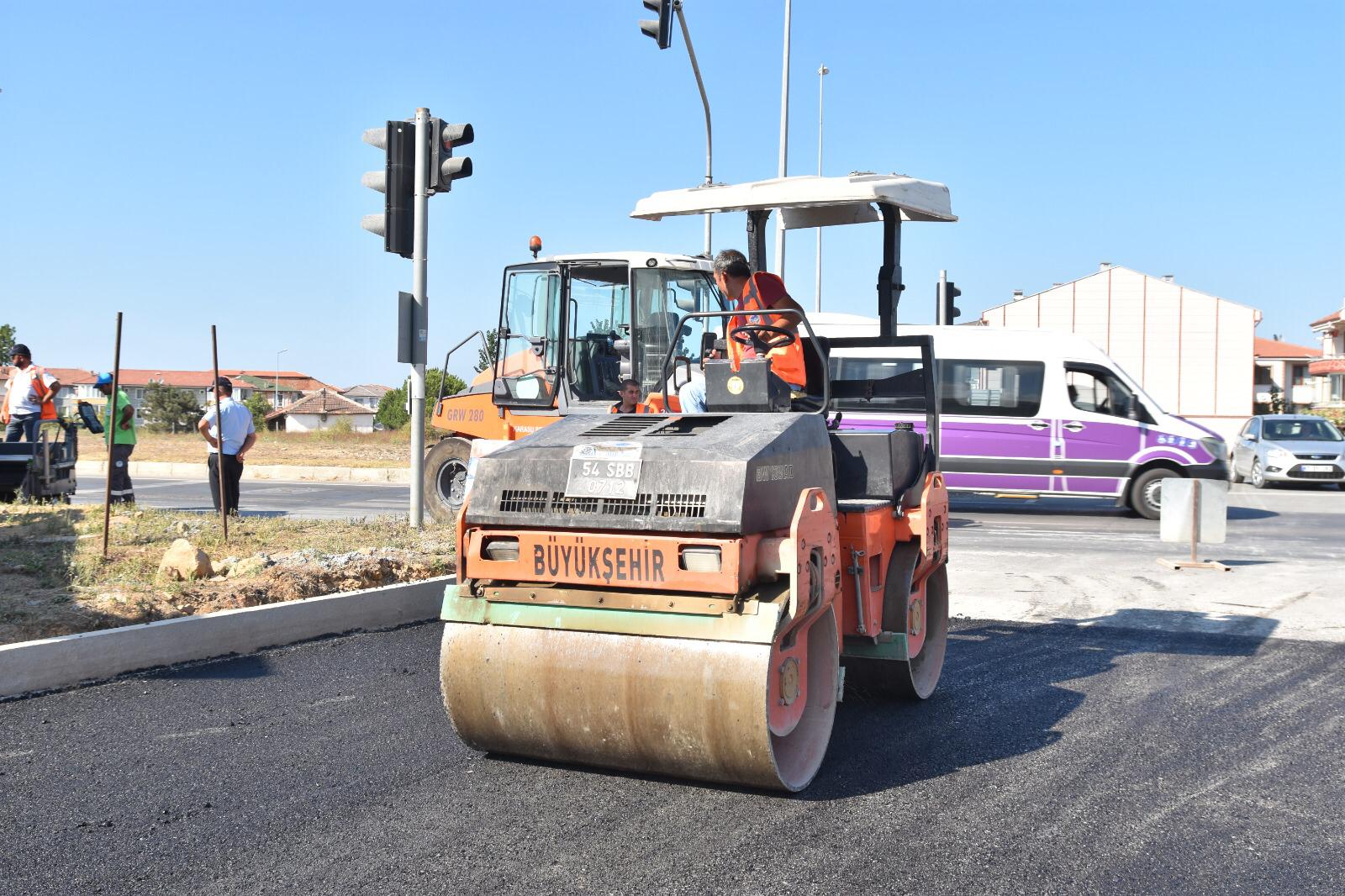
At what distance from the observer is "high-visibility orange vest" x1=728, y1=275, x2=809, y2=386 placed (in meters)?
5.74

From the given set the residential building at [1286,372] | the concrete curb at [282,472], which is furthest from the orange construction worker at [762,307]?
the residential building at [1286,372]

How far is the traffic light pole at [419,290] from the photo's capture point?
10.2 m

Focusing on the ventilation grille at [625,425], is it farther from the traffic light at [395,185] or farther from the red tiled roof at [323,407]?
the red tiled roof at [323,407]

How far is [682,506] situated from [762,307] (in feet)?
6.17

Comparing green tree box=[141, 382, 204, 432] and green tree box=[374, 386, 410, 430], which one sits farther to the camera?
green tree box=[141, 382, 204, 432]

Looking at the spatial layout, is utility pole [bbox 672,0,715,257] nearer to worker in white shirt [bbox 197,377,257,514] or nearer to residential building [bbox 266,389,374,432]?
worker in white shirt [bbox 197,377,257,514]

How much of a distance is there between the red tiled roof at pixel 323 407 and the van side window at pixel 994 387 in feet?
313

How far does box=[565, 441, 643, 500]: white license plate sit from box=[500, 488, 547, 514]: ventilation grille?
12 centimetres

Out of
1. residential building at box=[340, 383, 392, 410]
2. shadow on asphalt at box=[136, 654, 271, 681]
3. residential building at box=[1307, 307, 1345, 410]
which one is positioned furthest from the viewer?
residential building at box=[340, 383, 392, 410]

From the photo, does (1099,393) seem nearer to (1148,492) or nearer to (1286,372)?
(1148,492)

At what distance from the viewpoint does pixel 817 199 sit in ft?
19.2

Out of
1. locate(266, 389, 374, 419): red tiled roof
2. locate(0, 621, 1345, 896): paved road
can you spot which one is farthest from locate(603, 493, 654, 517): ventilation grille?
locate(266, 389, 374, 419): red tiled roof

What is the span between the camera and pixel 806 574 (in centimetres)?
430

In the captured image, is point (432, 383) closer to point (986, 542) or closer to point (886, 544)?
point (986, 542)
